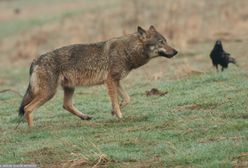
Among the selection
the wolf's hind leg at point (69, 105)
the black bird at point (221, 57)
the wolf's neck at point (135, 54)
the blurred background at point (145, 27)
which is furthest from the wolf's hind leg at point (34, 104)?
the black bird at point (221, 57)

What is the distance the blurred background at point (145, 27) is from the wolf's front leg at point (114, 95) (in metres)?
4.82

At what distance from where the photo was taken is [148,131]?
431 inches

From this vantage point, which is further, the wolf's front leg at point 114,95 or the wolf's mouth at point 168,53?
the wolf's mouth at point 168,53

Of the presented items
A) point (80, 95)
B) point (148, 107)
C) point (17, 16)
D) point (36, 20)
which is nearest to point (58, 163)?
point (148, 107)

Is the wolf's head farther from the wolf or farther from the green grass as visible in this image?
the green grass

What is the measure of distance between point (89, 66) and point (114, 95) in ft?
2.30

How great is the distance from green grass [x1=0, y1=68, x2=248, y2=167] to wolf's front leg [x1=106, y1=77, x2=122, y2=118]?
0.16 meters

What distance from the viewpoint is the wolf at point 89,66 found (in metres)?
12.3

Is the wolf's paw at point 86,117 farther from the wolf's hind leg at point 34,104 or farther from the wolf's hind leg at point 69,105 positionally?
the wolf's hind leg at point 34,104

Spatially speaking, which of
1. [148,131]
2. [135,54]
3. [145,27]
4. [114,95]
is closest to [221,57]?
[135,54]

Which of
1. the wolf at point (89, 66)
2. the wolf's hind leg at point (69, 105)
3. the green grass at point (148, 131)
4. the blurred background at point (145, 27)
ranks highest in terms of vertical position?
the blurred background at point (145, 27)

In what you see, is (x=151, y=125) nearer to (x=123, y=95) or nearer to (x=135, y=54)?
(x=123, y=95)

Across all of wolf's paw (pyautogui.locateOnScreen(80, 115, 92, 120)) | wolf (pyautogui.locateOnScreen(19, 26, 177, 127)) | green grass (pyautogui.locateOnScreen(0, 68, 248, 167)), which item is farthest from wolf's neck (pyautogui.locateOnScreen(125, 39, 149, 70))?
wolf's paw (pyautogui.locateOnScreen(80, 115, 92, 120))

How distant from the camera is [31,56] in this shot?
28234mm
